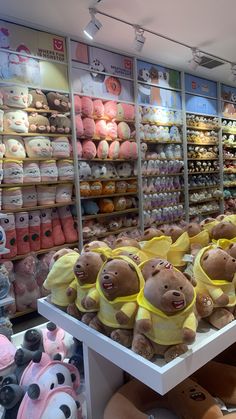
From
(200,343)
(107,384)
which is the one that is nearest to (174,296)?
(200,343)

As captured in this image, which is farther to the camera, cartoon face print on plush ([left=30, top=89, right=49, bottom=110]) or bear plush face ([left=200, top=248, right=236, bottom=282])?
cartoon face print on plush ([left=30, top=89, right=49, bottom=110])

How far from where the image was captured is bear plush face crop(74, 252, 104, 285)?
1.14 meters

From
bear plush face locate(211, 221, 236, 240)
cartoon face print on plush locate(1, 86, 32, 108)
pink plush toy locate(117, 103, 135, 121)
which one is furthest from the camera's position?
pink plush toy locate(117, 103, 135, 121)

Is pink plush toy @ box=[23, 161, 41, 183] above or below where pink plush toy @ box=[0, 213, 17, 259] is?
above

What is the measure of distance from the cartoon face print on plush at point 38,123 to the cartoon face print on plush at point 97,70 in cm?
88

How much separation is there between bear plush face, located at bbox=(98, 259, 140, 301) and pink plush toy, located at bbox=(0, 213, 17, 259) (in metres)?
2.16

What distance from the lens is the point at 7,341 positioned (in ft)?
4.92

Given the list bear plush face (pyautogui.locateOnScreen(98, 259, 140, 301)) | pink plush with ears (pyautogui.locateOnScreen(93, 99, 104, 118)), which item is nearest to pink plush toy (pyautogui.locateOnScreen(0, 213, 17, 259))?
pink plush with ears (pyautogui.locateOnScreen(93, 99, 104, 118))

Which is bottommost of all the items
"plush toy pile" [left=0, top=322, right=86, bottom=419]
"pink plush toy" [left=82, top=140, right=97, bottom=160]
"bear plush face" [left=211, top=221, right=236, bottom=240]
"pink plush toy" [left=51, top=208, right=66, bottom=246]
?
"plush toy pile" [left=0, top=322, right=86, bottom=419]

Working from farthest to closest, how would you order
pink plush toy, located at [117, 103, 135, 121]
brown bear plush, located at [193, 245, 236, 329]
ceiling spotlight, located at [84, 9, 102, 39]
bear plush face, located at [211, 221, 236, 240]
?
1. pink plush toy, located at [117, 103, 135, 121]
2. ceiling spotlight, located at [84, 9, 102, 39]
3. bear plush face, located at [211, 221, 236, 240]
4. brown bear plush, located at [193, 245, 236, 329]

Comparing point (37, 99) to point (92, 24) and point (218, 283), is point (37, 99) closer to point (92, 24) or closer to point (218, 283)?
point (92, 24)

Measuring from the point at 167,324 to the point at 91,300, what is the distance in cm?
27

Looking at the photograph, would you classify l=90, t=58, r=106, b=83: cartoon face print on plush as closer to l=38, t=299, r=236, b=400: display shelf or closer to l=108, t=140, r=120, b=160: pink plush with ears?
l=108, t=140, r=120, b=160: pink plush with ears

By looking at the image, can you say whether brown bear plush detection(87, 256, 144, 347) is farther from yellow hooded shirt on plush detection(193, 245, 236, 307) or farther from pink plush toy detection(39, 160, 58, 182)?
pink plush toy detection(39, 160, 58, 182)
